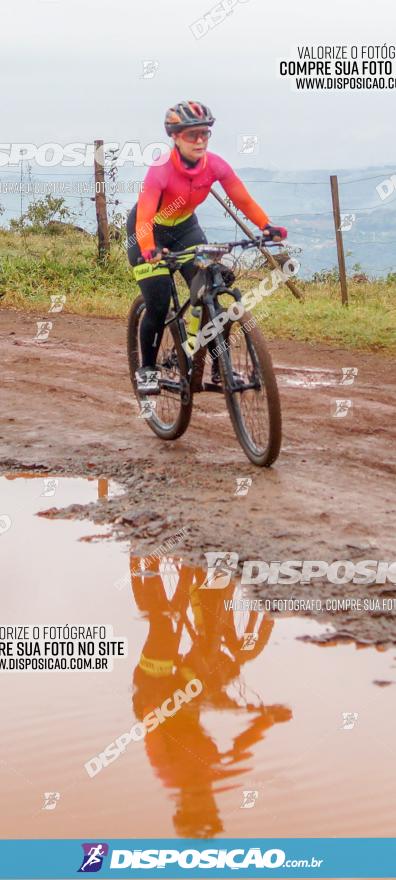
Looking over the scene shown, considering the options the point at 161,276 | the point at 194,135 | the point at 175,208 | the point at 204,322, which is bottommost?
the point at 204,322

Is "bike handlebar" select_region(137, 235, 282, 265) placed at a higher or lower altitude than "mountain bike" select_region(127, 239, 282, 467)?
higher

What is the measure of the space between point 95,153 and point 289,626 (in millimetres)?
13175

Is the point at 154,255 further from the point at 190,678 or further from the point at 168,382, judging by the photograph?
the point at 190,678

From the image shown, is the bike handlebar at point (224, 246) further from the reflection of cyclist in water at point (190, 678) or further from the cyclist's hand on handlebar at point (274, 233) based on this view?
the reflection of cyclist in water at point (190, 678)

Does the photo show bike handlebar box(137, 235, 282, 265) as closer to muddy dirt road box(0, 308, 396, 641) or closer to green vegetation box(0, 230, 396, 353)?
muddy dirt road box(0, 308, 396, 641)

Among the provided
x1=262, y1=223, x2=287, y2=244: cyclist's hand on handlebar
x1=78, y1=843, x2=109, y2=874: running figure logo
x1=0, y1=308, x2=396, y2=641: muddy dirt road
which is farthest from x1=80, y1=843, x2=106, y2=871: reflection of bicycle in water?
x1=262, y1=223, x2=287, y2=244: cyclist's hand on handlebar

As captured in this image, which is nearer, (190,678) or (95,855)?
(95,855)

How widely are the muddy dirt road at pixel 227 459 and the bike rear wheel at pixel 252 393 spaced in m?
0.17

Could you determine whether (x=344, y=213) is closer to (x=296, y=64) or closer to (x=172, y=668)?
(x=296, y=64)

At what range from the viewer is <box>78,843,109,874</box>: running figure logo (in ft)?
9.41

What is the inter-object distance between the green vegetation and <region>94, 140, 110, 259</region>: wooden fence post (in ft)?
0.66

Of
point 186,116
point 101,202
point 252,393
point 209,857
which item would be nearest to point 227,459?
point 252,393

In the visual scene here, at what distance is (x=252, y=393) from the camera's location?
20.7ft

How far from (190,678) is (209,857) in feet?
3.76
